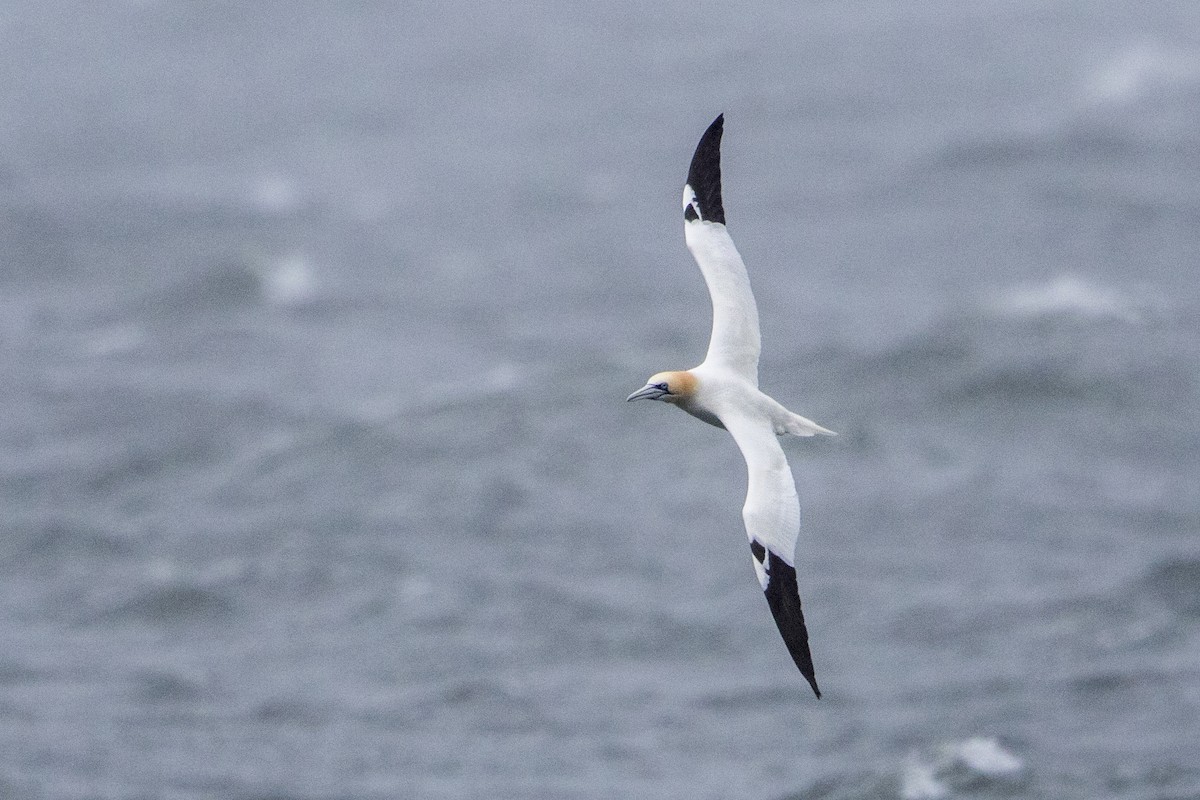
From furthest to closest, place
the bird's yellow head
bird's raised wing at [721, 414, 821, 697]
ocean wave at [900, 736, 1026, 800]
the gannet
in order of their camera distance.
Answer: ocean wave at [900, 736, 1026, 800] < the bird's yellow head < the gannet < bird's raised wing at [721, 414, 821, 697]

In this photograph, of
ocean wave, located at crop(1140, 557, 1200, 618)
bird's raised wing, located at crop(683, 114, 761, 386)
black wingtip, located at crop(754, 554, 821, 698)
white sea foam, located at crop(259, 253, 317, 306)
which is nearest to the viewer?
black wingtip, located at crop(754, 554, 821, 698)

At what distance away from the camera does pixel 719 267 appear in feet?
97.8

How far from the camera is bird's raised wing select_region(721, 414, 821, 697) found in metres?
25.9

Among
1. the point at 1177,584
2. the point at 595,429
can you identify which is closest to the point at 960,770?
the point at 1177,584

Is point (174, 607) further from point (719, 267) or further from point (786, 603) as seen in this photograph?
point (786, 603)

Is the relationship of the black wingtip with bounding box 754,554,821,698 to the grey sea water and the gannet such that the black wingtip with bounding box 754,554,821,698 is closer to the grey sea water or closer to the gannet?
the gannet

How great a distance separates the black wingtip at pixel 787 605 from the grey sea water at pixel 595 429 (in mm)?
30240

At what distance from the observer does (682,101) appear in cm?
10925

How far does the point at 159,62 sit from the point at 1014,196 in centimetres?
5338

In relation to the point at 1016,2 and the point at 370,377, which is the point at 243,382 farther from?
the point at 1016,2

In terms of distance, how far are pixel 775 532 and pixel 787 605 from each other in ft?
3.20

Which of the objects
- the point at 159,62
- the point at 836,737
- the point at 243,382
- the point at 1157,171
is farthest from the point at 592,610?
the point at 159,62

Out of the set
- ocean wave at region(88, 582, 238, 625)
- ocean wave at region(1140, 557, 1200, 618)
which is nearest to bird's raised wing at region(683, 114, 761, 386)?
ocean wave at region(1140, 557, 1200, 618)

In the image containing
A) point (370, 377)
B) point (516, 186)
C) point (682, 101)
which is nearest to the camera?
point (370, 377)
